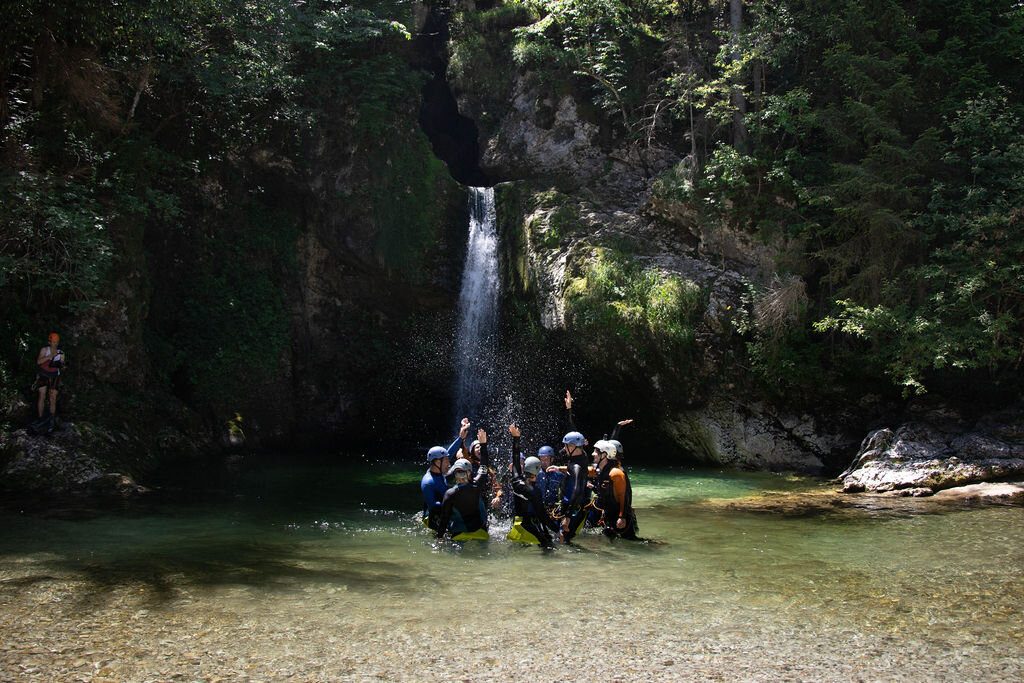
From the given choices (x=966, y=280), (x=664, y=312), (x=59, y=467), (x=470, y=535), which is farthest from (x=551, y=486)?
(x=966, y=280)

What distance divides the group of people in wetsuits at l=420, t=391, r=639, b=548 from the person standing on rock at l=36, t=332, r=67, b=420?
7825 mm

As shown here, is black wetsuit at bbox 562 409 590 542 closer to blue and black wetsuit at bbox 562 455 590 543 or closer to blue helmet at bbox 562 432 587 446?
blue and black wetsuit at bbox 562 455 590 543

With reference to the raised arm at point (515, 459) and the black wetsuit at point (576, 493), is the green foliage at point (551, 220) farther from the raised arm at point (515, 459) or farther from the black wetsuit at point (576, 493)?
the black wetsuit at point (576, 493)

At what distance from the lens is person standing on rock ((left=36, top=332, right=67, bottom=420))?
13461mm

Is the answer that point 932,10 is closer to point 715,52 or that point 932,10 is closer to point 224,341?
point 715,52

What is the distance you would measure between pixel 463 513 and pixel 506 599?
241cm

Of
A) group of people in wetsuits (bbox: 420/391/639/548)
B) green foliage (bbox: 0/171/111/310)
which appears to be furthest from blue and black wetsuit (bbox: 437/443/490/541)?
green foliage (bbox: 0/171/111/310)

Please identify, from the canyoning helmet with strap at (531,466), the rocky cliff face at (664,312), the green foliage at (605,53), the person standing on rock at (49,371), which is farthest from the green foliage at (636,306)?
the person standing on rock at (49,371)

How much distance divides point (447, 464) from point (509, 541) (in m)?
1.22

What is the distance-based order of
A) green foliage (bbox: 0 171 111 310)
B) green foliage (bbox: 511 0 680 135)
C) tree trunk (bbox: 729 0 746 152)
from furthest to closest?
green foliage (bbox: 511 0 680 135) < tree trunk (bbox: 729 0 746 152) < green foliage (bbox: 0 171 111 310)

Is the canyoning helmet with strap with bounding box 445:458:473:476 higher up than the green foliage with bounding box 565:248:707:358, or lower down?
lower down

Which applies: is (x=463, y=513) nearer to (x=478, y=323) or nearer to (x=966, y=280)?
(x=966, y=280)

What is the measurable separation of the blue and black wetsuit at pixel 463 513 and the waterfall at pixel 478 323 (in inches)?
426

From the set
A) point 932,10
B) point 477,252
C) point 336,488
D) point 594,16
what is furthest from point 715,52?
point 336,488
